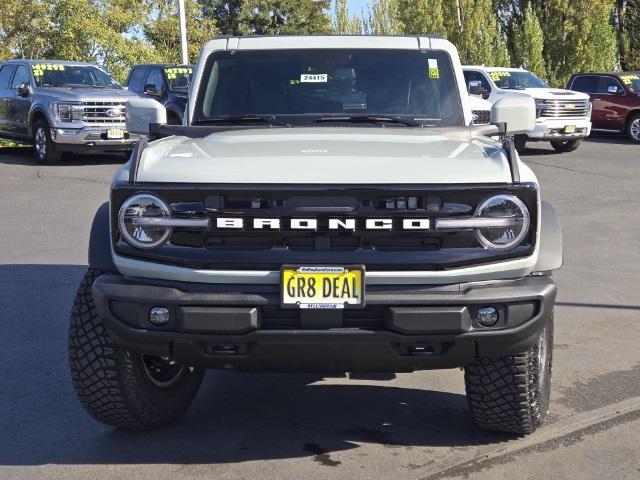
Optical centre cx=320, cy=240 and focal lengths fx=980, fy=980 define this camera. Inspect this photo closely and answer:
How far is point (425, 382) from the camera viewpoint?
557cm

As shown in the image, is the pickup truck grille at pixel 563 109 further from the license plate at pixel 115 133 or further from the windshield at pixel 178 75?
the license plate at pixel 115 133

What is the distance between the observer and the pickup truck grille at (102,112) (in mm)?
16938

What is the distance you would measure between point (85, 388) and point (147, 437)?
0.46m

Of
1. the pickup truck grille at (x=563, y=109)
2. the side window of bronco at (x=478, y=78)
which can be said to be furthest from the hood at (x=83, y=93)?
the pickup truck grille at (x=563, y=109)

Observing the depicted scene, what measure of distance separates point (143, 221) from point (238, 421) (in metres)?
1.38

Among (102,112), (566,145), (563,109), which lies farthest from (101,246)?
(566,145)

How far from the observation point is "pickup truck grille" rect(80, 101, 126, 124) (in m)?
16.9

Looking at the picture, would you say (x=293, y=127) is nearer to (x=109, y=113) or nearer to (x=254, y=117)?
(x=254, y=117)

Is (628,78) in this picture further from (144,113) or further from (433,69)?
(144,113)

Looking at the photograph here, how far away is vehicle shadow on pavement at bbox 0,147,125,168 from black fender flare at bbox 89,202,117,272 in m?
13.6

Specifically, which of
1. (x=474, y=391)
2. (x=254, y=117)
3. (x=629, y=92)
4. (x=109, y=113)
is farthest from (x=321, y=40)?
(x=629, y=92)

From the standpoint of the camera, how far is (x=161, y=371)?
4891mm

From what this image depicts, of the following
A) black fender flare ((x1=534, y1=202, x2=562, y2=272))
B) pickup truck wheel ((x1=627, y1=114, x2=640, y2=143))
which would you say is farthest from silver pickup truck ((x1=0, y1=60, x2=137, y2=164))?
black fender flare ((x1=534, y1=202, x2=562, y2=272))

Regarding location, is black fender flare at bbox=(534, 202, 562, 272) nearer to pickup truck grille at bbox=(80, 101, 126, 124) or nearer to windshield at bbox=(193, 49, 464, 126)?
windshield at bbox=(193, 49, 464, 126)
